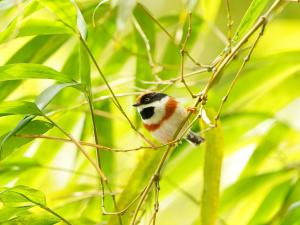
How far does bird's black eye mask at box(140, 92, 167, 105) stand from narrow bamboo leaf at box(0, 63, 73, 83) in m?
0.59

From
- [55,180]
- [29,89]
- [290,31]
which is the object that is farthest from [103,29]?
[290,31]

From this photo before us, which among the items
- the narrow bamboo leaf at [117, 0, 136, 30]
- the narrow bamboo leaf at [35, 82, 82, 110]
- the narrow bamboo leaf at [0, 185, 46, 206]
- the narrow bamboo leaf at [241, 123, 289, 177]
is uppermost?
the narrow bamboo leaf at [117, 0, 136, 30]

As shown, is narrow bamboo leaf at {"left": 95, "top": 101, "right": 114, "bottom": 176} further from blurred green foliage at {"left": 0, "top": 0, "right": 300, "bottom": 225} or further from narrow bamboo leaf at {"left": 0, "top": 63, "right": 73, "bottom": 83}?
narrow bamboo leaf at {"left": 0, "top": 63, "right": 73, "bottom": 83}

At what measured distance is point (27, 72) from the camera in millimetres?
1045

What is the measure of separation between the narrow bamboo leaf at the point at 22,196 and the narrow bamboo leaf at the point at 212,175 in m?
Result: 0.29

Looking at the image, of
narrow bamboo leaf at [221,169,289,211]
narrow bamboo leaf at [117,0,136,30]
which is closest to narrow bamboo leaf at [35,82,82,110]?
narrow bamboo leaf at [117,0,136,30]

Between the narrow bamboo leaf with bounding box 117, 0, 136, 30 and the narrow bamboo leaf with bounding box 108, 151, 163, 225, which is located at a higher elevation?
the narrow bamboo leaf with bounding box 117, 0, 136, 30

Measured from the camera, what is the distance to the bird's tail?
5.22ft

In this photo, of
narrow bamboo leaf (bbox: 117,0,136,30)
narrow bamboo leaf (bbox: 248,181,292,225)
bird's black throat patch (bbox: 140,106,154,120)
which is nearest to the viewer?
narrow bamboo leaf (bbox: 117,0,136,30)

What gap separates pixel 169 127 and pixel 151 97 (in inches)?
3.4

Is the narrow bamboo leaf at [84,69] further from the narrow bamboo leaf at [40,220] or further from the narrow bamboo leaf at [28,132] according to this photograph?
the narrow bamboo leaf at [40,220]

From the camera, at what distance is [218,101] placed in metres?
1.57

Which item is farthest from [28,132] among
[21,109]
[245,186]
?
[245,186]

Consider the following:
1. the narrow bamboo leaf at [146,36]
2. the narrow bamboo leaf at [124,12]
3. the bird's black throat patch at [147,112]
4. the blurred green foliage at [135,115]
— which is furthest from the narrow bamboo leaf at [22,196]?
the bird's black throat patch at [147,112]
